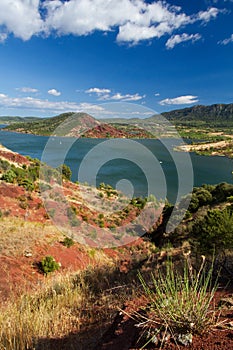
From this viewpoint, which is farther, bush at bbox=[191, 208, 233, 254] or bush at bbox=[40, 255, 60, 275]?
bush at bbox=[40, 255, 60, 275]

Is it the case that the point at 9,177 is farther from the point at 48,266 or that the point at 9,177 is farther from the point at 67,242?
the point at 48,266

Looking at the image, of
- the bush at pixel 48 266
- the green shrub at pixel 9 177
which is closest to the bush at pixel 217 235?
the bush at pixel 48 266

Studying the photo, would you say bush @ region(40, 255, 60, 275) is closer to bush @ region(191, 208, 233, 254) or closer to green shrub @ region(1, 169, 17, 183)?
bush @ region(191, 208, 233, 254)

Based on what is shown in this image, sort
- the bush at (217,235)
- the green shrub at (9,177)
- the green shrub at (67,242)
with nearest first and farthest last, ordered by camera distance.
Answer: the bush at (217,235), the green shrub at (67,242), the green shrub at (9,177)

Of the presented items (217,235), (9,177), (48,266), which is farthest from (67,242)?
(9,177)

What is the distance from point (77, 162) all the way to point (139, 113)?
48.1 metres

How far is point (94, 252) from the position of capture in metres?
11.3

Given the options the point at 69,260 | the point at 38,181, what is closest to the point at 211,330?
the point at 69,260

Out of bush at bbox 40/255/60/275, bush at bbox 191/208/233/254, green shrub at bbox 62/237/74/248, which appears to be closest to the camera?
bush at bbox 191/208/233/254

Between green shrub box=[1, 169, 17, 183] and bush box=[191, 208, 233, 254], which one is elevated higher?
bush box=[191, 208, 233, 254]

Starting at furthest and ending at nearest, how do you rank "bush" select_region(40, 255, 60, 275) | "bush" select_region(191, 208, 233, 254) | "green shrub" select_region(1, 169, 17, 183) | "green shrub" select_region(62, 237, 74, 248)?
1. "green shrub" select_region(1, 169, 17, 183)
2. "green shrub" select_region(62, 237, 74, 248)
3. "bush" select_region(40, 255, 60, 275)
4. "bush" select_region(191, 208, 233, 254)

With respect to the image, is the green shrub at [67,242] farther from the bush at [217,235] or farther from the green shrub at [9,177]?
the green shrub at [9,177]

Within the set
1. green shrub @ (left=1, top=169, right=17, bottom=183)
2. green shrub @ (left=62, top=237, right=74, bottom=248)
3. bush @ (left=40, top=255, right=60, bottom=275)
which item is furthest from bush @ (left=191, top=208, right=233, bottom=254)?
green shrub @ (left=1, top=169, right=17, bottom=183)

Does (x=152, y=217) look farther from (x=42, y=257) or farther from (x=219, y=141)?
(x=219, y=141)
